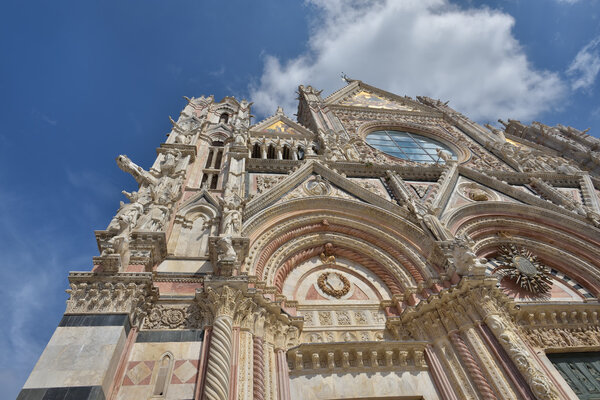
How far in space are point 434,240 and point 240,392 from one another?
18.0ft

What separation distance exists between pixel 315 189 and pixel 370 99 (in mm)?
14431

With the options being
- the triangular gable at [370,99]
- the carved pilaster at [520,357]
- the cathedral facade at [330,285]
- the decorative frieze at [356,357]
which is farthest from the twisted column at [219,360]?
the triangular gable at [370,99]

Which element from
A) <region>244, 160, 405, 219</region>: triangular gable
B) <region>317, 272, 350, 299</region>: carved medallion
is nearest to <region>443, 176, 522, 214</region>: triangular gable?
<region>244, 160, 405, 219</region>: triangular gable

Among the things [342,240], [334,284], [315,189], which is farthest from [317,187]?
[334,284]

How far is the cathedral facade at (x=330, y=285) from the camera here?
485 centimetres

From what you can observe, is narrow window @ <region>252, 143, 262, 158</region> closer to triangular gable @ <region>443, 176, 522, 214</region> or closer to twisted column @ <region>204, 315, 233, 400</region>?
triangular gable @ <region>443, 176, 522, 214</region>

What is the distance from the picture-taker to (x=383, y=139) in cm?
1678

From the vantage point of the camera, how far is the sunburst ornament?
333 inches

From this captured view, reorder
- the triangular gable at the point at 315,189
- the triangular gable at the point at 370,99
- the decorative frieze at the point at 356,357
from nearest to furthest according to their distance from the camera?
the decorative frieze at the point at 356,357 < the triangular gable at the point at 315,189 < the triangular gable at the point at 370,99

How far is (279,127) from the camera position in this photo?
15914 millimetres

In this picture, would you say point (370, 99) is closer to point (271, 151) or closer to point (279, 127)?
point (279, 127)

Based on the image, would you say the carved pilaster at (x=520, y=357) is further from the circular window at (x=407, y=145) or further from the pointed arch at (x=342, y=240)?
the circular window at (x=407, y=145)

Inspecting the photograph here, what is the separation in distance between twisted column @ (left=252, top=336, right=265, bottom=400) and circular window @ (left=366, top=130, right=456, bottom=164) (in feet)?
37.5

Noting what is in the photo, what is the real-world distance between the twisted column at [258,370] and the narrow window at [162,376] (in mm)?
1192
